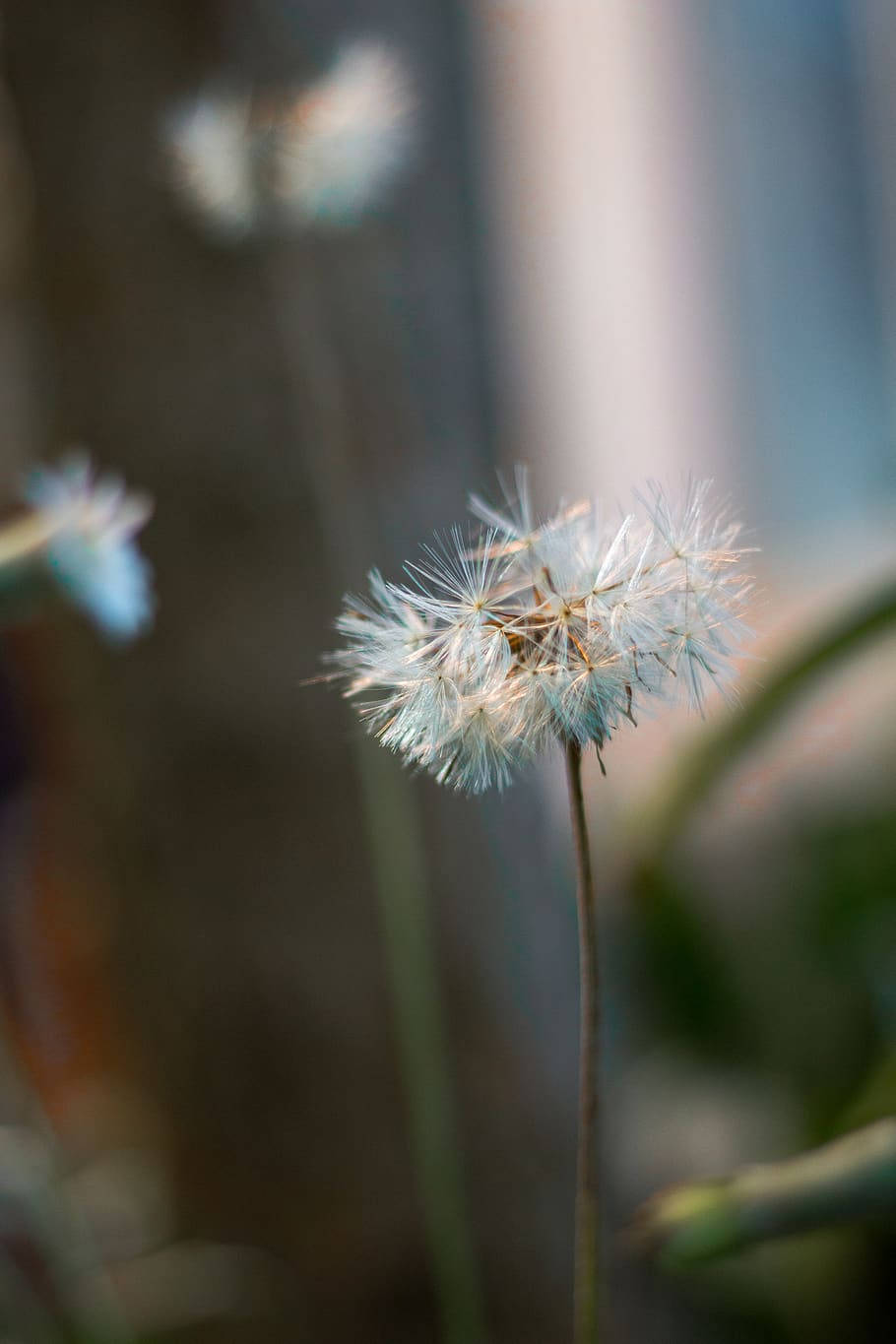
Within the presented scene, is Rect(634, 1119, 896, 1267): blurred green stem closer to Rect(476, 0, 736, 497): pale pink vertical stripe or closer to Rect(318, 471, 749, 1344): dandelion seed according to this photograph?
Rect(318, 471, 749, 1344): dandelion seed

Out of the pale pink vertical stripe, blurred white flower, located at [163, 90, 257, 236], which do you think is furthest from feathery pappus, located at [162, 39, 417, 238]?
the pale pink vertical stripe

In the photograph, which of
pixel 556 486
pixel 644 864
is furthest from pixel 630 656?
pixel 556 486

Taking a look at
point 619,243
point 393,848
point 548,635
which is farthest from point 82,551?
point 619,243

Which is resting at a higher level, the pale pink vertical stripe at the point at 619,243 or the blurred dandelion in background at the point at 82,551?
the pale pink vertical stripe at the point at 619,243

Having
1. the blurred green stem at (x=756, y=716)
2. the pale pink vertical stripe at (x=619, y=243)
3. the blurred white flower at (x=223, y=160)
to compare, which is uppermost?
the pale pink vertical stripe at (x=619, y=243)

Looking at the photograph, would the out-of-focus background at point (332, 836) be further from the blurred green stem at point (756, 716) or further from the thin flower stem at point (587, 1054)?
the thin flower stem at point (587, 1054)

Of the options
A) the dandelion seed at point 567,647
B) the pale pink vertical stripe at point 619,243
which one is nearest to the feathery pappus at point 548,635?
the dandelion seed at point 567,647
